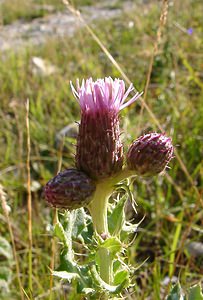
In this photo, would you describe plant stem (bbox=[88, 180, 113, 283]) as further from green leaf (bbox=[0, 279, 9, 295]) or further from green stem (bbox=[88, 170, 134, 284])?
green leaf (bbox=[0, 279, 9, 295])

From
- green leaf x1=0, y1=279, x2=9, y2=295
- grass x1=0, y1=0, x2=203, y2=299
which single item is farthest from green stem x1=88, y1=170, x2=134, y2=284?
green leaf x1=0, y1=279, x2=9, y2=295

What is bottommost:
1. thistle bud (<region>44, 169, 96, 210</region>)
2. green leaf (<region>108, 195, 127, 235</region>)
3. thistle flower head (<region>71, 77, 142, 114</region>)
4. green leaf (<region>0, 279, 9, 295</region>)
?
green leaf (<region>0, 279, 9, 295</region>)

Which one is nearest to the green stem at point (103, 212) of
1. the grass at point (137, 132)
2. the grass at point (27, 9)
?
the grass at point (137, 132)

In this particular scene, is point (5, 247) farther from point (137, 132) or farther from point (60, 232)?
point (60, 232)

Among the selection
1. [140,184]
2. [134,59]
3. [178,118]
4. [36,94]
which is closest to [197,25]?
[134,59]

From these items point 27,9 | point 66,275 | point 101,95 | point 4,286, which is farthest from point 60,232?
point 27,9

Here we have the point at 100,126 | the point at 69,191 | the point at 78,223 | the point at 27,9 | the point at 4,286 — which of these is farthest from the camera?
the point at 27,9
